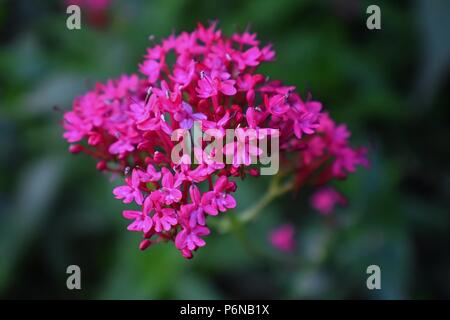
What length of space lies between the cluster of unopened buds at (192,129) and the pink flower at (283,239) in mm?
823

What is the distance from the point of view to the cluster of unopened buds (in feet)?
5.32

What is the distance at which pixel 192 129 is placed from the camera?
179 centimetres

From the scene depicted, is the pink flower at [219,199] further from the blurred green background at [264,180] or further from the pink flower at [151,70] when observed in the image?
the blurred green background at [264,180]

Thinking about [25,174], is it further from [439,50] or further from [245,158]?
[439,50]

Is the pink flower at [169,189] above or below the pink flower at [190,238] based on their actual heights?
above

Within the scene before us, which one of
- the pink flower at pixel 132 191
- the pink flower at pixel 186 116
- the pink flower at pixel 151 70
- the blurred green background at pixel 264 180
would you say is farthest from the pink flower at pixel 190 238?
the blurred green background at pixel 264 180

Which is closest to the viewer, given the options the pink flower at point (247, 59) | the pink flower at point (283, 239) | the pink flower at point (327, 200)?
the pink flower at point (247, 59)

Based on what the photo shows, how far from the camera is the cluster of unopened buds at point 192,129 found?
5.32 feet

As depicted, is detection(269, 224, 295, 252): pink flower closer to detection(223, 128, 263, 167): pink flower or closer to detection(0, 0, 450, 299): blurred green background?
detection(0, 0, 450, 299): blurred green background

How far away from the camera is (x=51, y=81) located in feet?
11.0

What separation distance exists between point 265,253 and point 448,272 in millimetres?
1019

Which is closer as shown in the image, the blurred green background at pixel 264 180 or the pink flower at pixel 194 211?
the pink flower at pixel 194 211

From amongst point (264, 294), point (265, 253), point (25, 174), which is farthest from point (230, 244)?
point (25, 174)

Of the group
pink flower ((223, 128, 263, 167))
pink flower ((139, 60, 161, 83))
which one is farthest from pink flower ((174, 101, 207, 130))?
pink flower ((139, 60, 161, 83))
